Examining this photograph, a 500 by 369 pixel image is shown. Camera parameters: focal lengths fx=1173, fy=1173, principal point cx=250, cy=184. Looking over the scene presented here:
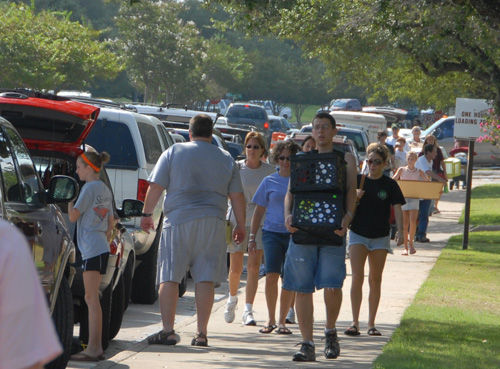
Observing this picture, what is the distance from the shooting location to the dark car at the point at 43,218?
634cm

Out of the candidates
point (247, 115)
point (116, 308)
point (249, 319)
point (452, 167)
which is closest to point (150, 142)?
point (249, 319)

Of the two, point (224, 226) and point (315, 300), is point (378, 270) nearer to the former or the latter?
point (224, 226)

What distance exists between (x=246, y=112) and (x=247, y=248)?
3131 centimetres

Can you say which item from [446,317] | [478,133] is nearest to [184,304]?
[446,317]

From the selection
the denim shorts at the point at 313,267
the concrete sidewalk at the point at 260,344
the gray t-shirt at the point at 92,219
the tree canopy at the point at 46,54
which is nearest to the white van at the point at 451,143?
the tree canopy at the point at 46,54

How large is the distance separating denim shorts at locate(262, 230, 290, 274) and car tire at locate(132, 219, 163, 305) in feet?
6.61

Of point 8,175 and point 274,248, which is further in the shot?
point 274,248

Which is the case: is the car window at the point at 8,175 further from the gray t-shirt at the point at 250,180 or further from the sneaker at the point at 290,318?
the sneaker at the point at 290,318

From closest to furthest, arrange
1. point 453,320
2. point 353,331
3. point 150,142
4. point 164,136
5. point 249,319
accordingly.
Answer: point 353,331 < point 249,319 < point 453,320 < point 150,142 < point 164,136

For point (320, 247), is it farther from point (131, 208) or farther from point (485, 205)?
point (485, 205)

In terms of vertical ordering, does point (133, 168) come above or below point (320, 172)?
below

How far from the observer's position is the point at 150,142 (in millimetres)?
12578

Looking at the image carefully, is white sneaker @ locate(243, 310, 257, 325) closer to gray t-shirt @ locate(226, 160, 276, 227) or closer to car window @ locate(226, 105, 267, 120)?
gray t-shirt @ locate(226, 160, 276, 227)

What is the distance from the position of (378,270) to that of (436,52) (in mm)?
10655
